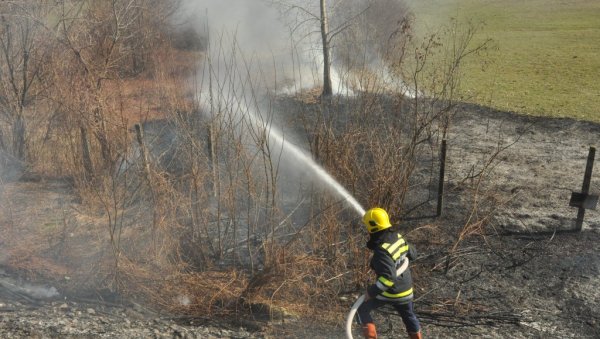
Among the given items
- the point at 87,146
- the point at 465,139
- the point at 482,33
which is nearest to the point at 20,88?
the point at 87,146

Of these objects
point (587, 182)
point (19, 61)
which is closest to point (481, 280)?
point (587, 182)

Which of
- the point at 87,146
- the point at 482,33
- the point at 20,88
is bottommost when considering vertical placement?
the point at 87,146

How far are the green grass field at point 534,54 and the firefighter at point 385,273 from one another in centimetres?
966

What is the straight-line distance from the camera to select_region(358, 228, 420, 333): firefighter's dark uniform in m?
4.66

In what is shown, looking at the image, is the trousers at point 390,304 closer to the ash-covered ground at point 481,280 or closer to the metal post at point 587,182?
the ash-covered ground at point 481,280

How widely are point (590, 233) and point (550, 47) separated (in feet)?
51.4

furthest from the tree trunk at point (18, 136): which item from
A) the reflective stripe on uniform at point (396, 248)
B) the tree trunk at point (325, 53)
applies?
the reflective stripe on uniform at point (396, 248)

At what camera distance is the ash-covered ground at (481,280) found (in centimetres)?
560

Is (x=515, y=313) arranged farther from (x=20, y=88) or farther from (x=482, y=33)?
(x=482, y=33)

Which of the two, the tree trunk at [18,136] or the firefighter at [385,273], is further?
the tree trunk at [18,136]

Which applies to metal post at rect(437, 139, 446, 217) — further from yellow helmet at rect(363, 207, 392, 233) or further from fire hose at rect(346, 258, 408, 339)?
yellow helmet at rect(363, 207, 392, 233)

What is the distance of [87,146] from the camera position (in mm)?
8391

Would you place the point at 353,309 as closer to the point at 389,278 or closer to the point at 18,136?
the point at 389,278

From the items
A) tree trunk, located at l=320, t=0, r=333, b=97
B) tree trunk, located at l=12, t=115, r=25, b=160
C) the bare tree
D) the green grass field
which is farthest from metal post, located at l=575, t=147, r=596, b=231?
tree trunk, located at l=12, t=115, r=25, b=160
